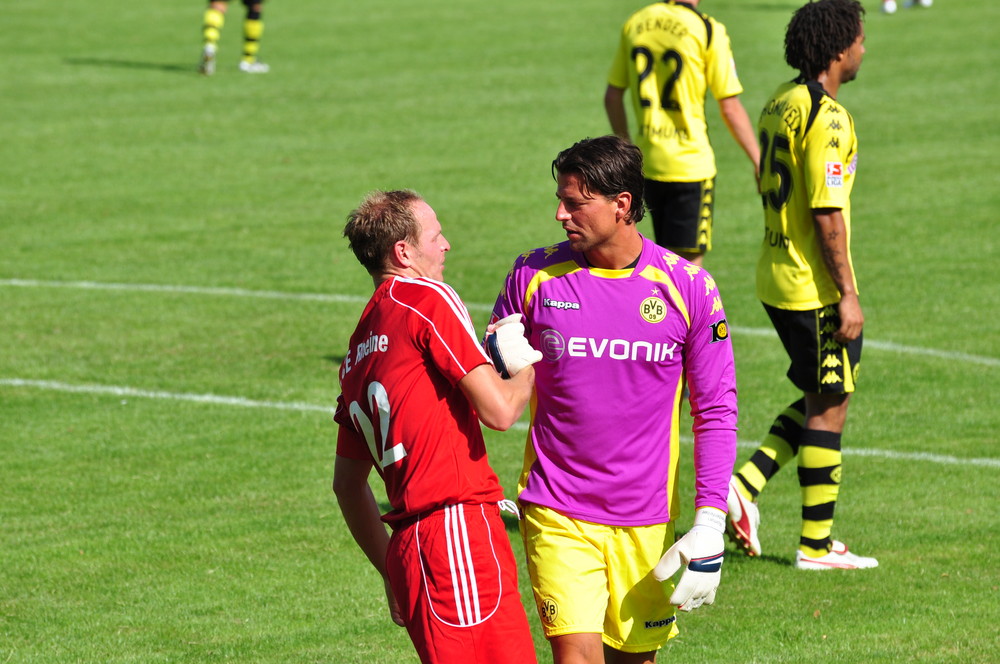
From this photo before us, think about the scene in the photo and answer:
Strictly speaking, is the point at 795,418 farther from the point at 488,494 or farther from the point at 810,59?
the point at 488,494

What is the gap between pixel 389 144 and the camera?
2016 cm

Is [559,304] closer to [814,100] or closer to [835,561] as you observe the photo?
[814,100]

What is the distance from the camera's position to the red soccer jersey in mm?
4344

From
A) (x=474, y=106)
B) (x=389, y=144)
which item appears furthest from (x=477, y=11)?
(x=389, y=144)

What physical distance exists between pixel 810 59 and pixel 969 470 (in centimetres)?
301

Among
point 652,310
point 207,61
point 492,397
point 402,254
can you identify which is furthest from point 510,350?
point 207,61

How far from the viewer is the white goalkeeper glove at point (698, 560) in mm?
4672

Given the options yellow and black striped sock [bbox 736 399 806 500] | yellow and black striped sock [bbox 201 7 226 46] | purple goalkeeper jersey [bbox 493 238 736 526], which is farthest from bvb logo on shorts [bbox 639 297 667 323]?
yellow and black striped sock [bbox 201 7 226 46]

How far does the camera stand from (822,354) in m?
7.07

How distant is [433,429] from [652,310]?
0.98 metres

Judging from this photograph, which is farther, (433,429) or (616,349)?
(616,349)

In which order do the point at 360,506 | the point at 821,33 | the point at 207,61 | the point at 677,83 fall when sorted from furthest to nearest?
the point at 207,61, the point at 677,83, the point at 821,33, the point at 360,506

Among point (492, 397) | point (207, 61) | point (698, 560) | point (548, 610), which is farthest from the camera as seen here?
point (207, 61)

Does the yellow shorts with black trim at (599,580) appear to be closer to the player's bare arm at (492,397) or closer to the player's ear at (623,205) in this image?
the player's bare arm at (492,397)
